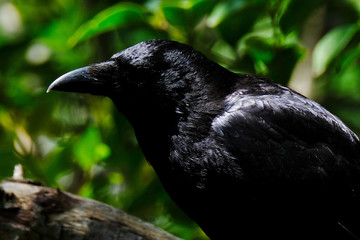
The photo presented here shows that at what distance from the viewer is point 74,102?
446 centimetres

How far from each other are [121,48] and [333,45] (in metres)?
1.29

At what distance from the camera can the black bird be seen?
3029 mm

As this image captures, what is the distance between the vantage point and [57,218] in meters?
3.18

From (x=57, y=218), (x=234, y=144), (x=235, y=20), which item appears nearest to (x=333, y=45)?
(x=235, y=20)

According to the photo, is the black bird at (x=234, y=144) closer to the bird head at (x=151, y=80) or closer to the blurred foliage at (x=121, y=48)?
the bird head at (x=151, y=80)

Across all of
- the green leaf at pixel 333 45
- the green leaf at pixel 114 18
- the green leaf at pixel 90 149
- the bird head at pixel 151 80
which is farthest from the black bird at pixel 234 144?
the green leaf at pixel 90 149

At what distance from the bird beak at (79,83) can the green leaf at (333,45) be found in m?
1.05

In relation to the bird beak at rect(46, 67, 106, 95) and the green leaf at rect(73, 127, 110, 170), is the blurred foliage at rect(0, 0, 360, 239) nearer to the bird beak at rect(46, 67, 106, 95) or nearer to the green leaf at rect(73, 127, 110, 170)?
the green leaf at rect(73, 127, 110, 170)

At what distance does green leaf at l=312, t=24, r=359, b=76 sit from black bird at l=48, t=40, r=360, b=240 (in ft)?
1.09

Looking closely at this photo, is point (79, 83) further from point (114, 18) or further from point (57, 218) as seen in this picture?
point (57, 218)

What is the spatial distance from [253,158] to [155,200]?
0.77 meters

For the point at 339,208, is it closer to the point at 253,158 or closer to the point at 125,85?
the point at 253,158

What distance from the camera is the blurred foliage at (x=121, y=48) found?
3455 millimetres

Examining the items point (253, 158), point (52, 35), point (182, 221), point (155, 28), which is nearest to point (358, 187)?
point (253, 158)
